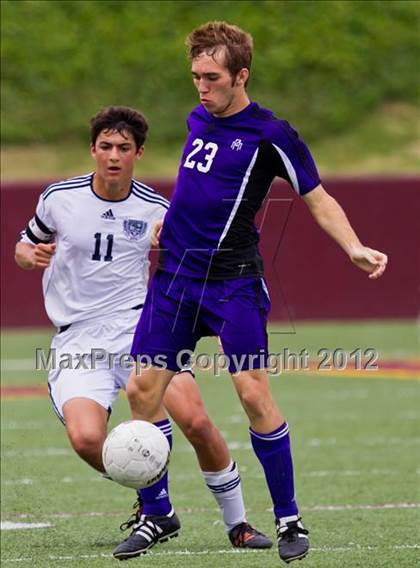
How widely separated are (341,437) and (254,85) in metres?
14.2

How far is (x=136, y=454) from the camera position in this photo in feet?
17.8

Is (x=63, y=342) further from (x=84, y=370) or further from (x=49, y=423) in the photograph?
(x=49, y=423)

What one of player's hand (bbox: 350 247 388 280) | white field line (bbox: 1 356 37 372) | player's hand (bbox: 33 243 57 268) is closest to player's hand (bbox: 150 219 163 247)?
player's hand (bbox: 33 243 57 268)

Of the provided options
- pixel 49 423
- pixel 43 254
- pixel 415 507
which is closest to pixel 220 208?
pixel 43 254

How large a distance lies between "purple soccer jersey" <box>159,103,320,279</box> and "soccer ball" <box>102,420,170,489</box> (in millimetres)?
706

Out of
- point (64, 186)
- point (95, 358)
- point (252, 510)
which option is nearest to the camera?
point (95, 358)

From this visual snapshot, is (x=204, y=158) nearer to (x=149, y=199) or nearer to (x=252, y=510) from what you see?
(x=149, y=199)

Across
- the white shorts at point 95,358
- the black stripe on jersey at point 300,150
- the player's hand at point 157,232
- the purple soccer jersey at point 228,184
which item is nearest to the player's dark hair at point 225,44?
the purple soccer jersey at point 228,184

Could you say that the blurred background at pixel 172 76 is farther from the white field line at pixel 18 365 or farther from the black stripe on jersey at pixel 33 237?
the black stripe on jersey at pixel 33 237

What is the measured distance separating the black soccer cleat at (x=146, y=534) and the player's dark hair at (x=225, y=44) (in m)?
2.09

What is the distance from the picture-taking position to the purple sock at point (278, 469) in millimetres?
5438

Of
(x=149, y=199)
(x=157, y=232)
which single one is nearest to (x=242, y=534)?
(x=157, y=232)

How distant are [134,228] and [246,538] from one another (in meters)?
1.59

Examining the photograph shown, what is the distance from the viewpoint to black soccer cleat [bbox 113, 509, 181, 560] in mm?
5781
